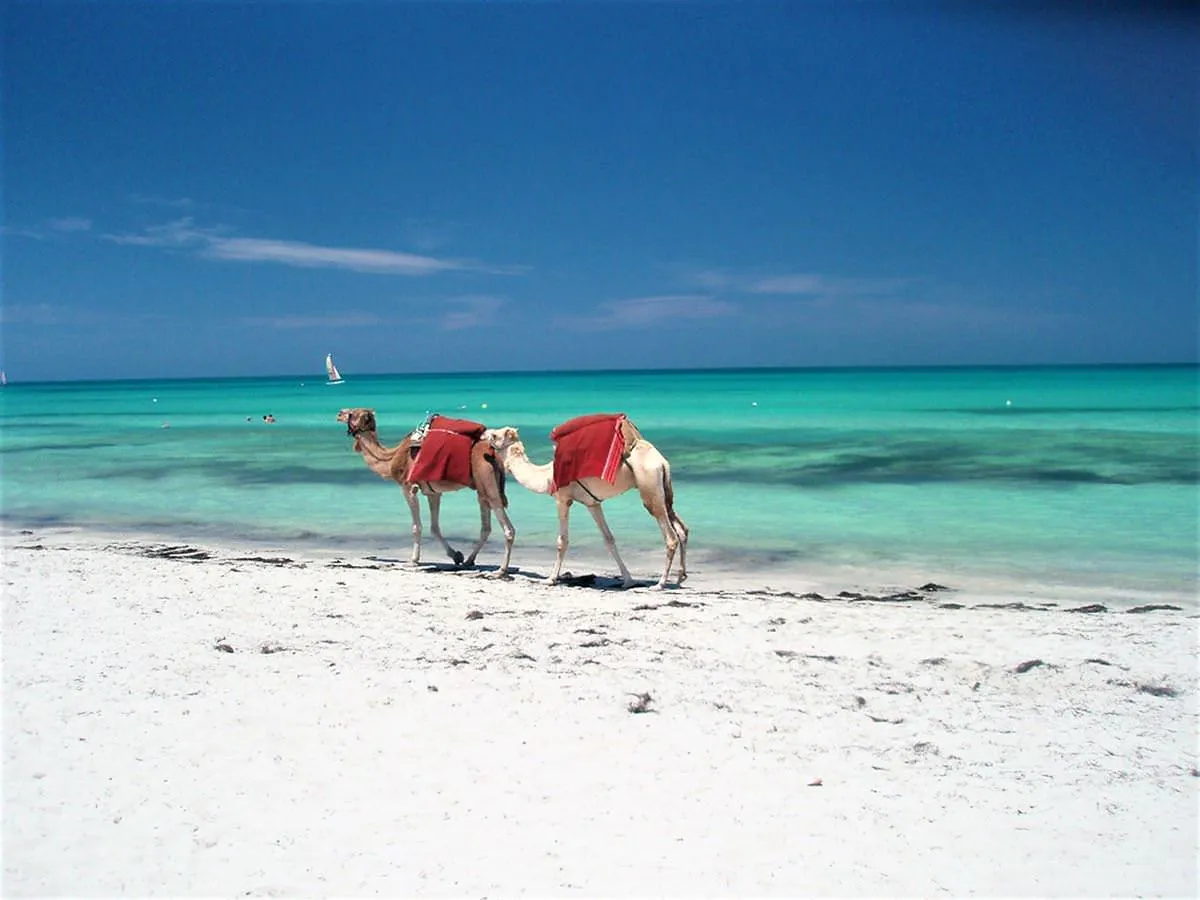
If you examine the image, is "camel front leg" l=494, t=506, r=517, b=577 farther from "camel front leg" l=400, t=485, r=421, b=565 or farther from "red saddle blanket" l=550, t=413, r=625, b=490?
"camel front leg" l=400, t=485, r=421, b=565

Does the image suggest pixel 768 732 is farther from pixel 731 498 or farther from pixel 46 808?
pixel 731 498

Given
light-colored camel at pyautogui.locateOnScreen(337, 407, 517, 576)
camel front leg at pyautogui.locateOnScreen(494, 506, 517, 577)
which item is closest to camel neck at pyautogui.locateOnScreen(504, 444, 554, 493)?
light-colored camel at pyautogui.locateOnScreen(337, 407, 517, 576)

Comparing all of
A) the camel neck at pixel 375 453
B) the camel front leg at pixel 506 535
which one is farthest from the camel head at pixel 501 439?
the camel neck at pixel 375 453

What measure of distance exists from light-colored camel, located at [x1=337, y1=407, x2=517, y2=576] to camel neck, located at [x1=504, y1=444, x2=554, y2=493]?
222 millimetres

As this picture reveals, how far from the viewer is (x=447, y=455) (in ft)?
32.0

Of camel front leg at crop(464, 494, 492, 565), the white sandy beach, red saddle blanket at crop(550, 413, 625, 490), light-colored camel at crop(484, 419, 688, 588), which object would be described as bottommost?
the white sandy beach

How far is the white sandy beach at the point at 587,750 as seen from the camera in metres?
3.66

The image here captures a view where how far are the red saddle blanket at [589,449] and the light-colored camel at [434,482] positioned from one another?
969 mm

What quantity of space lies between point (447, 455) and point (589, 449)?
171 cm

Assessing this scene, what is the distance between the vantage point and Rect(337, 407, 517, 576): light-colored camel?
32.0ft

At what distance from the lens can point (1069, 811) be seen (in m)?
4.15

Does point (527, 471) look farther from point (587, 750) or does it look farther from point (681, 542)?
point (587, 750)

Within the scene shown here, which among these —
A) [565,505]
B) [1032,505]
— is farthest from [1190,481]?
[565,505]

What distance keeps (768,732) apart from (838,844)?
1.22 metres
